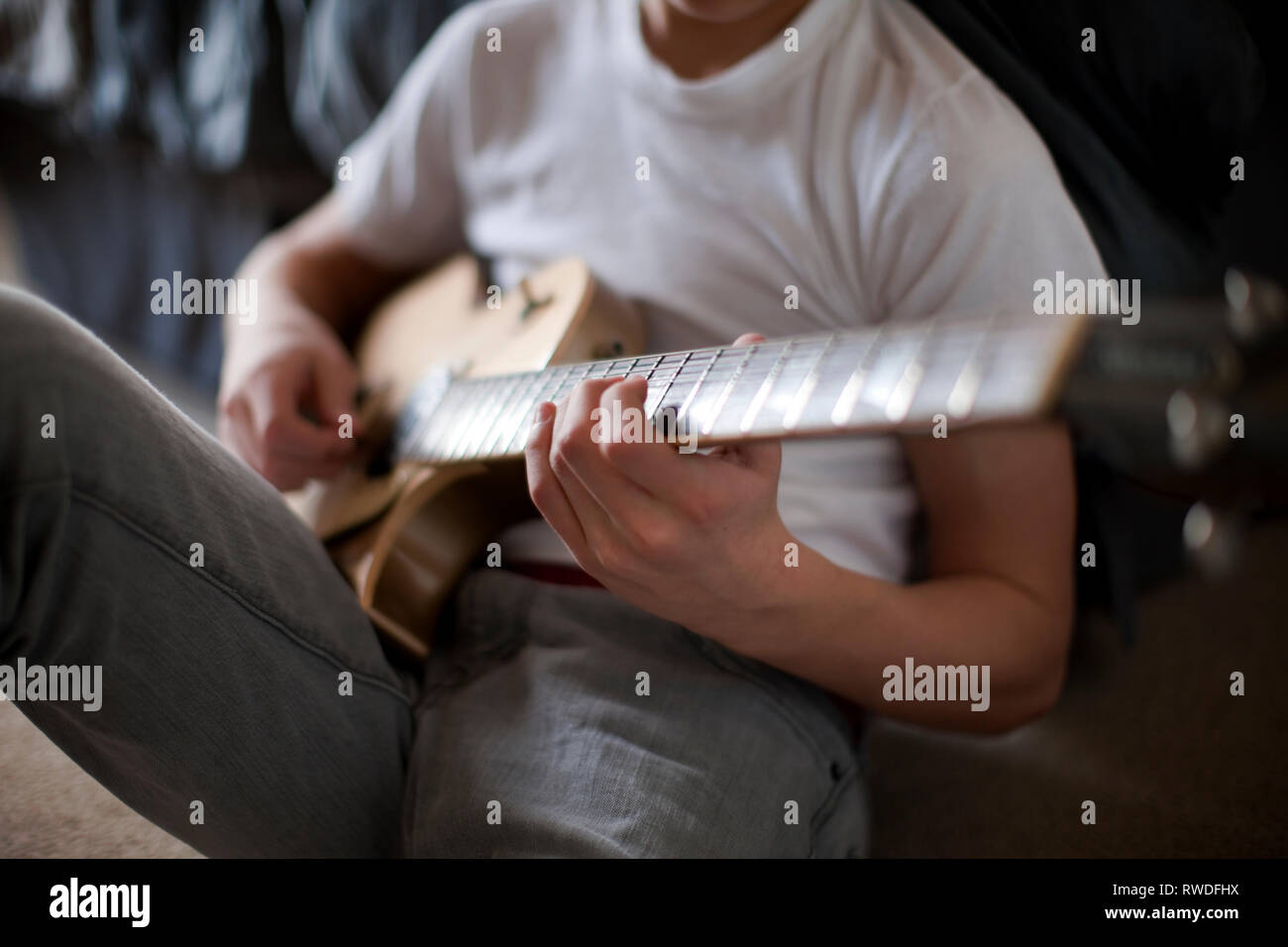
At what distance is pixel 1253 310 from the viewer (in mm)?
351

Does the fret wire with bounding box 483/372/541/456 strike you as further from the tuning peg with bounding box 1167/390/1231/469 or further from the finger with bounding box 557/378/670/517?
the tuning peg with bounding box 1167/390/1231/469

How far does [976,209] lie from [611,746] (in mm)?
411

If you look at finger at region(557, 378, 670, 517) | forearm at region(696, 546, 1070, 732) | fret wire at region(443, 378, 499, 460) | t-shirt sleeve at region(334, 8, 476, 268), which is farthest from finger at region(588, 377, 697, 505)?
t-shirt sleeve at region(334, 8, 476, 268)

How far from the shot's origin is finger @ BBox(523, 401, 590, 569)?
1.68ft

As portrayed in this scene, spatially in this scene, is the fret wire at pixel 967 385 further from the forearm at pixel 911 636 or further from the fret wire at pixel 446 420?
the fret wire at pixel 446 420

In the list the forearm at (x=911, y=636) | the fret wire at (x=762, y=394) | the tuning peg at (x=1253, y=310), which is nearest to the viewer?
the tuning peg at (x=1253, y=310)

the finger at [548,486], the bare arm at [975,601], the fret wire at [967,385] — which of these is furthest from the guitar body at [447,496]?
the fret wire at [967,385]

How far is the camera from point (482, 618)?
70cm

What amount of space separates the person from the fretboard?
0.11 ft

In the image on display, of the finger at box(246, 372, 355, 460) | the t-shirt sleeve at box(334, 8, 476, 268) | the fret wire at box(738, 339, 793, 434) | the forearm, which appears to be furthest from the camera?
the t-shirt sleeve at box(334, 8, 476, 268)

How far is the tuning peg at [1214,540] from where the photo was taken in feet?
1.23

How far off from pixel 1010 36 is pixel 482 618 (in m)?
0.57

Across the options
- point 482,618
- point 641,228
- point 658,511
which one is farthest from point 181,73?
point 658,511

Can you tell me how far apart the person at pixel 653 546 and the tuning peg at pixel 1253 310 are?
0.09 meters
